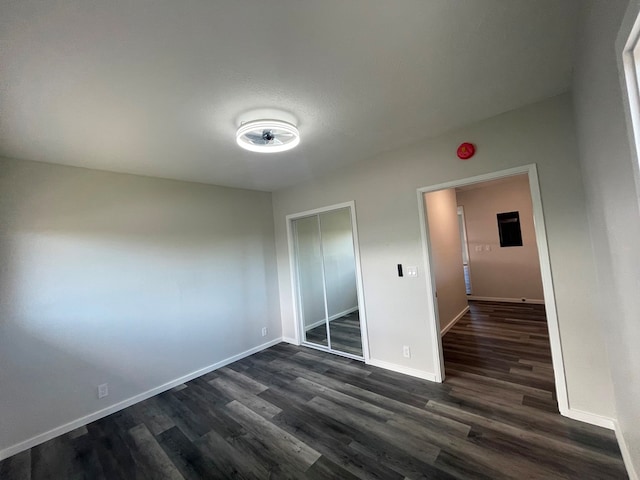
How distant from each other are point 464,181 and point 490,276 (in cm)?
436

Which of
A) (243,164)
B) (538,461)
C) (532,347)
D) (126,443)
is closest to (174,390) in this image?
(126,443)

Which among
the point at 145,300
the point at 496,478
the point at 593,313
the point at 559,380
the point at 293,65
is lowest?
the point at 496,478

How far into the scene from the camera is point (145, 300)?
2.93 m

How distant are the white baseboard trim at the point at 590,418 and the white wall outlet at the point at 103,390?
4.21 meters

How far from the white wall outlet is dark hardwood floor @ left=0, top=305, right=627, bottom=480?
0.80 ft

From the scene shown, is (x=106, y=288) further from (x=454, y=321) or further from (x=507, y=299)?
(x=507, y=299)

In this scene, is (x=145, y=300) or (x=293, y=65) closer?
(x=293, y=65)

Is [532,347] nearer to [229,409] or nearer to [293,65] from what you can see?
[229,409]

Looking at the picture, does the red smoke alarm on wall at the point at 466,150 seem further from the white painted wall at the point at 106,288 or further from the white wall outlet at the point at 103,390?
the white wall outlet at the point at 103,390

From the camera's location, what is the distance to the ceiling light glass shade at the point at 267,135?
1.91 meters

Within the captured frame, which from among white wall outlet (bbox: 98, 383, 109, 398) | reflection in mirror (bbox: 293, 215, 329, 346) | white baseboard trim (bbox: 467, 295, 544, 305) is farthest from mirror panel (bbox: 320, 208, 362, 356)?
white baseboard trim (bbox: 467, 295, 544, 305)

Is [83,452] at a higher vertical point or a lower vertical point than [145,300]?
lower

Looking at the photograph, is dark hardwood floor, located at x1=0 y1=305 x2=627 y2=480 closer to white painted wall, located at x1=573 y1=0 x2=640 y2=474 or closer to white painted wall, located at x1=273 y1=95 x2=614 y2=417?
white painted wall, located at x1=273 y1=95 x2=614 y2=417

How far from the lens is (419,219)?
9.00 feet
